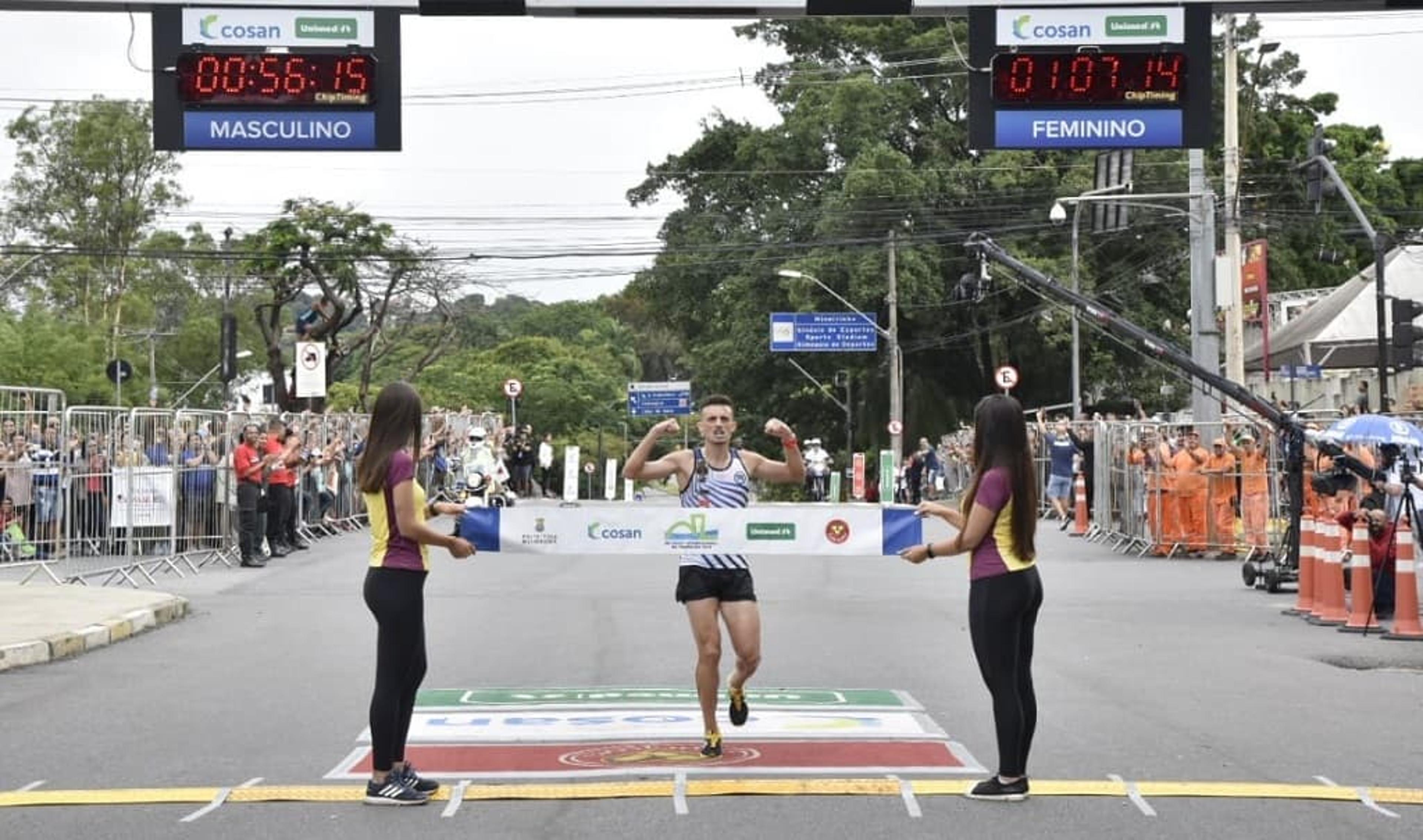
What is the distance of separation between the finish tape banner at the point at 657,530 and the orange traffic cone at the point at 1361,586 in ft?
24.2

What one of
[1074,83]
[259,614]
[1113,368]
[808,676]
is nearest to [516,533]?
[808,676]

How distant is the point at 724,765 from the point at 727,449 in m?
1.79

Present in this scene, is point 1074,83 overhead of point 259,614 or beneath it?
overhead

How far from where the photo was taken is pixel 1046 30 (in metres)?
12.9

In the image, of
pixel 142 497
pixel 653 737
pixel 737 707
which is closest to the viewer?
pixel 737 707

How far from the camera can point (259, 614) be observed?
1753 cm

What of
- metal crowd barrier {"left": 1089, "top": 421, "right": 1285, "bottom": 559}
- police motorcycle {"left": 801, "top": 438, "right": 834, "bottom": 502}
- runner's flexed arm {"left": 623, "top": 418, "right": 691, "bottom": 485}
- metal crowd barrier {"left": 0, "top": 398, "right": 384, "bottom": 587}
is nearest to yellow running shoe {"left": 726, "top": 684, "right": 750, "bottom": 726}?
runner's flexed arm {"left": 623, "top": 418, "right": 691, "bottom": 485}

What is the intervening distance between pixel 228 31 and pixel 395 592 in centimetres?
646

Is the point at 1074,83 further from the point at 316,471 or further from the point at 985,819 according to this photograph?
the point at 316,471

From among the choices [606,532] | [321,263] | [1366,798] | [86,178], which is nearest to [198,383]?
[86,178]

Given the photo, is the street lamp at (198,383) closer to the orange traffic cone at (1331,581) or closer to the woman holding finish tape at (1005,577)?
the orange traffic cone at (1331,581)

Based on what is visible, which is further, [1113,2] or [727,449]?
[1113,2]

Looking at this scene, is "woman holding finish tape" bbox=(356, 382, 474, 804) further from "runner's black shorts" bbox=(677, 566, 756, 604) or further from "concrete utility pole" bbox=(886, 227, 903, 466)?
"concrete utility pole" bbox=(886, 227, 903, 466)

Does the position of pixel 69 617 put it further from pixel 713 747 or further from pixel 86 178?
pixel 86 178
